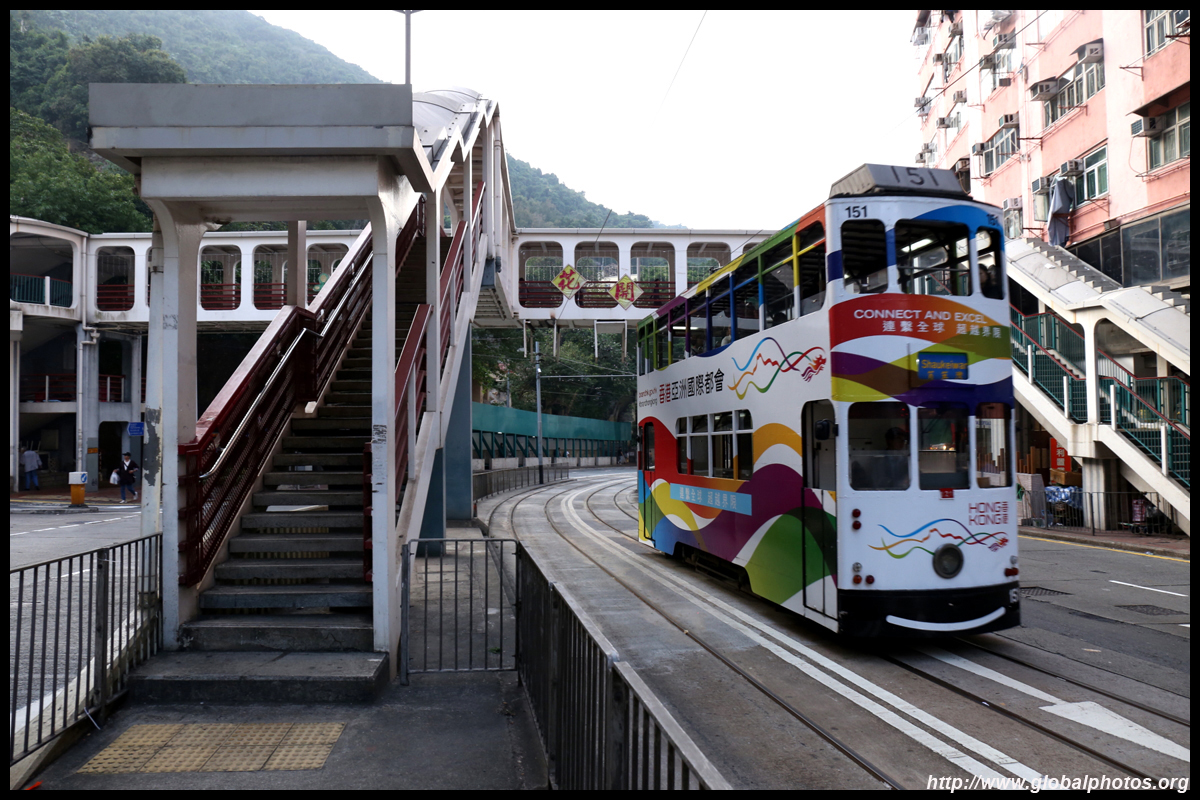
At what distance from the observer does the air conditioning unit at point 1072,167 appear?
24422 millimetres

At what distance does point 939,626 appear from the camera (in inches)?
301

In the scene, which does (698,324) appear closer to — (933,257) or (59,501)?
(933,257)

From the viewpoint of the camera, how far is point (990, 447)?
7828 millimetres

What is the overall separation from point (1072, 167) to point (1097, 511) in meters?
11.7

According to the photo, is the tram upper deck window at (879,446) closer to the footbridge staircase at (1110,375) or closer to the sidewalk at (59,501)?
the footbridge staircase at (1110,375)

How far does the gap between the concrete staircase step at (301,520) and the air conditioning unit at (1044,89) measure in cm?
2666

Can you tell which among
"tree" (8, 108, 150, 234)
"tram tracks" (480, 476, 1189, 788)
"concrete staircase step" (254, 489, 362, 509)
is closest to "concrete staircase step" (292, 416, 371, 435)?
"concrete staircase step" (254, 489, 362, 509)

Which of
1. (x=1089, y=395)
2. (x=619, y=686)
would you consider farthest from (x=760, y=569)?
(x=1089, y=395)

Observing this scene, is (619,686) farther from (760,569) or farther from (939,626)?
(760,569)

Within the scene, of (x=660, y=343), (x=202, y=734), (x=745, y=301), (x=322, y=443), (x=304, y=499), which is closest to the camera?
(x=202, y=734)

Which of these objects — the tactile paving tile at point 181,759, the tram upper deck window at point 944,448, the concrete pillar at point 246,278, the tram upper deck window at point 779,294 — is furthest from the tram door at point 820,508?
the concrete pillar at point 246,278

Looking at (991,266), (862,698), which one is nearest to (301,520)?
(862,698)

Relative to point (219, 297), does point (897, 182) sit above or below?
below

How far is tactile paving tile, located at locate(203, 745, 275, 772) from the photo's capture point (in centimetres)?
486
